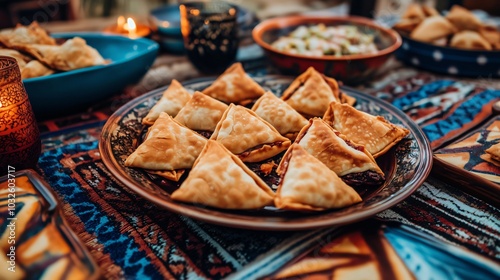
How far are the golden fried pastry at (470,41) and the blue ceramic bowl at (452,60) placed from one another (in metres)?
0.07

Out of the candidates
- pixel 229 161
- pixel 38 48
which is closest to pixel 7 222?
pixel 229 161

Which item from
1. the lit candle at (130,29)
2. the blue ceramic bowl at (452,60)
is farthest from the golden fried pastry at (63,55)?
the blue ceramic bowl at (452,60)

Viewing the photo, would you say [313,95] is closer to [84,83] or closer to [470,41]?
[84,83]

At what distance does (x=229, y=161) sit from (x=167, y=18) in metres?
2.04

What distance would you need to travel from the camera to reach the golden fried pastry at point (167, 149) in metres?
1.38

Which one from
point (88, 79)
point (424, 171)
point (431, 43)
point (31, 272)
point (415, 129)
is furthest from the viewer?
point (431, 43)

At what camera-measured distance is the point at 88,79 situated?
1848 millimetres

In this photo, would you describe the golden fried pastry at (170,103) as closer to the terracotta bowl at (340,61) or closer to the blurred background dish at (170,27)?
the terracotta bowl at (340,61)

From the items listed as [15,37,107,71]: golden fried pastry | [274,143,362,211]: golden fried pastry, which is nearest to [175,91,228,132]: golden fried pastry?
[274,143,362,211]: golden fried pastry

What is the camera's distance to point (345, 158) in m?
1.37

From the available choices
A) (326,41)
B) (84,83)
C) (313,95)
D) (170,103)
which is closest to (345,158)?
(313,95)

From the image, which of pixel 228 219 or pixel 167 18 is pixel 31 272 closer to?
pixel 228 219

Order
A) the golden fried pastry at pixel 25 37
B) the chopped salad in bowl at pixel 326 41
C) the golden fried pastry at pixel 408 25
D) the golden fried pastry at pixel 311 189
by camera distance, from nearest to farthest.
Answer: the golden fried pastry at pixel 311 189, the golden fried pastry at pixel 25 37, the chopped salad in bowl at pixel 326 41, the golden fried pastry at pixel 408 25

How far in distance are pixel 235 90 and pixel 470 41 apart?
1.73m
